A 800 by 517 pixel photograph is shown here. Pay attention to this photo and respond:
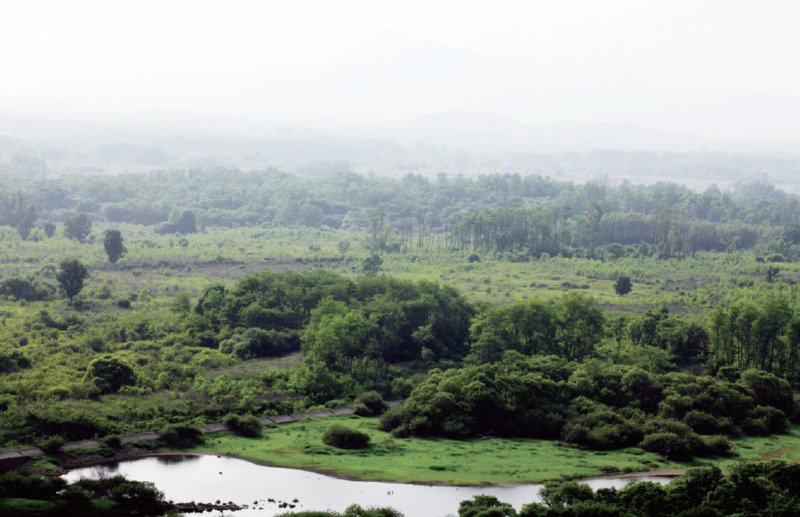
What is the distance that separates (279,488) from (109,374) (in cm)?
1550

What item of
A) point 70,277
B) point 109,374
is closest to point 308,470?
point 109,374

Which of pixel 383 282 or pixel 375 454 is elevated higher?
pixel 383 282

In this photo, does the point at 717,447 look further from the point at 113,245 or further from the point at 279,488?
the point at 113,245

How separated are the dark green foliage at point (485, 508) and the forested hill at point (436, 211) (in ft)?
227

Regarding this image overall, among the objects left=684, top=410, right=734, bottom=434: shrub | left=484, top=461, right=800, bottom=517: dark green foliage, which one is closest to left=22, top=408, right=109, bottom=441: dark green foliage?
left=484, top=461, right=800, bottom=517: dark green foliage

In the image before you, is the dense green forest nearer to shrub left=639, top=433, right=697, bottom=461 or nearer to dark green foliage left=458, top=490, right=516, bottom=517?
shrub left=639, top=433, right=697, bottom=461

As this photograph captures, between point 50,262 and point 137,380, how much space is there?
41.9m

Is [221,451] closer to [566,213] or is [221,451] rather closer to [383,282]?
[383,282]

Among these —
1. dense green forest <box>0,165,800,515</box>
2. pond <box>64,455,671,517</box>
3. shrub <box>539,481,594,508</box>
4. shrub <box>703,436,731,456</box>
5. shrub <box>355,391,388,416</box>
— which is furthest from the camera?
shrub <box>355,391,388,416</box>

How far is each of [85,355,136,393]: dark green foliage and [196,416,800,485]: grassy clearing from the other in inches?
354

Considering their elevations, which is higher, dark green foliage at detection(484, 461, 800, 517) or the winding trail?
dark green foliage at detection(484, 461, 800, 517)

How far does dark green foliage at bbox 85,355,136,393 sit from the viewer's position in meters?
45.7

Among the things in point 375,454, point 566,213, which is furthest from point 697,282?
point 375,454

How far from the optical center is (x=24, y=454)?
35.1 metres
